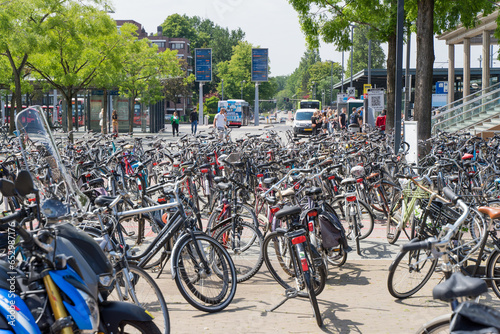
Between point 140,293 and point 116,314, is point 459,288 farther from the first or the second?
point 140,293

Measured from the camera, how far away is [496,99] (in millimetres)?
24859

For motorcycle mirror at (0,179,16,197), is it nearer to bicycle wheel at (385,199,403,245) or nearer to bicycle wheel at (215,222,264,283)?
bicycle wheel at (215,222,264,283)

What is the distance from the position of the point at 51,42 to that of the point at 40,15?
3.87 feet

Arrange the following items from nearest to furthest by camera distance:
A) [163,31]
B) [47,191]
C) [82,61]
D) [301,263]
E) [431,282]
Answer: [47,191], [301,263], [431,282], [82,61], [163,31]

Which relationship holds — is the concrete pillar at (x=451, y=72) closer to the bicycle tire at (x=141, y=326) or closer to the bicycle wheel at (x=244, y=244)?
the bicycle wheel at (x=244, y=244)

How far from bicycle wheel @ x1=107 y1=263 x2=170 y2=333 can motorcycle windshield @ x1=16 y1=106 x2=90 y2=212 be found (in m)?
0.64

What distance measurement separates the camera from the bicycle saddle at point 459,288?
237cm

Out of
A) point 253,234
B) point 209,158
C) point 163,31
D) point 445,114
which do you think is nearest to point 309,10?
point 445,114

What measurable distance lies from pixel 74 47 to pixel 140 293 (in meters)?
25.3

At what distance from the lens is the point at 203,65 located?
218 ft

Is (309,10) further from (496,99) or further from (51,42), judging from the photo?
(51,42)

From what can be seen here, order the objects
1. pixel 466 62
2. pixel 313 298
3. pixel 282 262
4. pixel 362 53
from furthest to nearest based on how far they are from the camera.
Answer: pixel 362 53 < pixel 466 62 < pixel 282 262 < pixel 313 298

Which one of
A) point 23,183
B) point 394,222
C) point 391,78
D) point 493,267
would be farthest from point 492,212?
point 391,78

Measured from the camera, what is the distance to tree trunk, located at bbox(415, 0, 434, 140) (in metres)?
14.6
